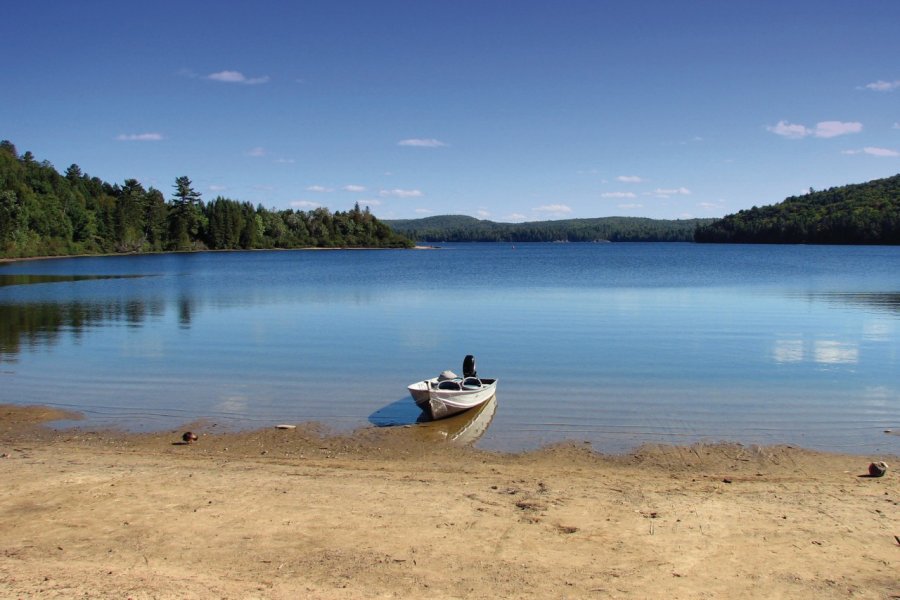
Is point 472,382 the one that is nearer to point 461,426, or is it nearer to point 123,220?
point 461,426

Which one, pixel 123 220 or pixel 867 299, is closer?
pixel 867 299

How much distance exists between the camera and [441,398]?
48.5 ft

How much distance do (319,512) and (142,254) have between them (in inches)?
5763

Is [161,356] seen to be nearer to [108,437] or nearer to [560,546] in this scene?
[108,437]

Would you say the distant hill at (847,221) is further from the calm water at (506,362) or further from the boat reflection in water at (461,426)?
the boat reflection in water at (461,426)

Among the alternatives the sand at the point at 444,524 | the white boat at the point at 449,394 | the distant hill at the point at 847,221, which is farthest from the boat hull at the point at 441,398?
the distant hill at the point at 847,221

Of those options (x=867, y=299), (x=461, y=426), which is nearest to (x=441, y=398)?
(x=461, y=426)

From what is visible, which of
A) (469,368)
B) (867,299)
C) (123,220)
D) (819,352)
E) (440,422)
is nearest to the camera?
(440,422)

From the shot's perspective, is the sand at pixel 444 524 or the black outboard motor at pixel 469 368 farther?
the black outboard motor at pixel 469 368

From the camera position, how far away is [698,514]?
890 centimetres

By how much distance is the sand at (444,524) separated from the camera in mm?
6887

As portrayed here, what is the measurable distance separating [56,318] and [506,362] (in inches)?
977

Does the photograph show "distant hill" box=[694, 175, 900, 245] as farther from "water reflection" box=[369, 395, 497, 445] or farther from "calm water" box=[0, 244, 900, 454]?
"water reflection" box=[369, 395, 497, 445]

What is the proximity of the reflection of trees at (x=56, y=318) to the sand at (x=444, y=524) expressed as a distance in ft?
53.6
